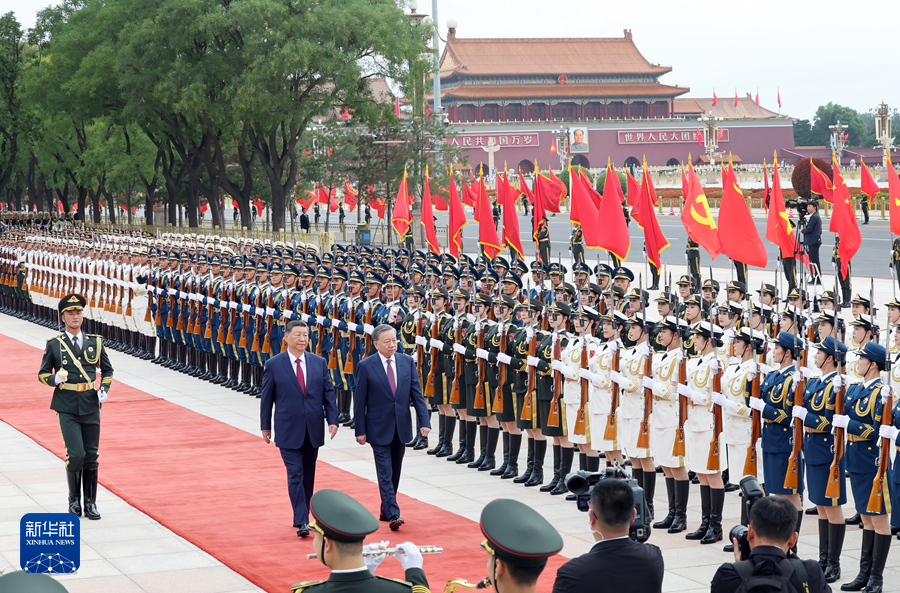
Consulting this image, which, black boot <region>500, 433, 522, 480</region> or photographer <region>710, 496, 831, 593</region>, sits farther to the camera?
black boot <region>500, 433, 522, 480</region>

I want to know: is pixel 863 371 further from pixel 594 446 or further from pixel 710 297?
pixel 710 297

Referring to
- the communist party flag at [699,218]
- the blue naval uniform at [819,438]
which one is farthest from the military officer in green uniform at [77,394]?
the communist party flag at [699,218]

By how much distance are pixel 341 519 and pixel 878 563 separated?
14.5 feet

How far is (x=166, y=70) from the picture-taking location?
30.6 meters

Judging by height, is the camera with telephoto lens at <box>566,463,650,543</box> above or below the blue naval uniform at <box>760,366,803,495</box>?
above

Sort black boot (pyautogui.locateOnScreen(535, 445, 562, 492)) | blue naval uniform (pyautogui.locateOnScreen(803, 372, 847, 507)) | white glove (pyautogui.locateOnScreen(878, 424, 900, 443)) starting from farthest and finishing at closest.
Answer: black boot (pyautogui.locateOnScreen(535, 445, 562, 492)) < blue naval uniform (pyautogui.locateOnScreen(803, 372, 847, 507)) < white glove (pyautogui.locateOnScreen(878, 424, 900, 443))

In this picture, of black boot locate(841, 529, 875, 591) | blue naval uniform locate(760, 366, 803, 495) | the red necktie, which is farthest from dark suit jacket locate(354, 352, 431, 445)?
black boot locate(841, 529, 875, 591)

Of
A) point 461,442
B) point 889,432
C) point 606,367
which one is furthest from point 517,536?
point 461,442

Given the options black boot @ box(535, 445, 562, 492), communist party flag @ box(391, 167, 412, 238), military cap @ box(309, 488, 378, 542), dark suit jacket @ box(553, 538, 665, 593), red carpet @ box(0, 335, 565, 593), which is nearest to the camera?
military cap @ box(309, 488, 378, 542)

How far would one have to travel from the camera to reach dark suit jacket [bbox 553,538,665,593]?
3.74m

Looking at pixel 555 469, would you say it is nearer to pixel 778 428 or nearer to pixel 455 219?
pixel 778 428

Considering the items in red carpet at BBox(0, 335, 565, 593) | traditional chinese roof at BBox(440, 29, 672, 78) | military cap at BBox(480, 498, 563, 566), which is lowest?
red carpet at BBox(0, 335, 565, 593)

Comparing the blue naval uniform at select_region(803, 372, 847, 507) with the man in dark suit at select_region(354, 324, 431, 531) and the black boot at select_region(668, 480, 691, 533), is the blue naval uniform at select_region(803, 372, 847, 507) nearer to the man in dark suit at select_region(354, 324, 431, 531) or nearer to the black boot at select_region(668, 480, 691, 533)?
the black boot at select_region(668, 480, 691, 533)

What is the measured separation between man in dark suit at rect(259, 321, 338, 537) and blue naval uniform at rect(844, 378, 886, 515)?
341 cm
